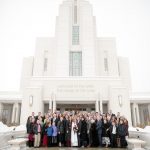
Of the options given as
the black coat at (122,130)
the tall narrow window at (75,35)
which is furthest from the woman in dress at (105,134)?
the tall narrow window at (75,35)

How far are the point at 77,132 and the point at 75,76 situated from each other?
1410 cm

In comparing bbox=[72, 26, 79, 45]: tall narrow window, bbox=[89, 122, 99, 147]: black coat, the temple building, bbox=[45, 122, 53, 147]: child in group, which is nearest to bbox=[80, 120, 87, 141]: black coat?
bbox=[89, 122, 99, 147]: black coat

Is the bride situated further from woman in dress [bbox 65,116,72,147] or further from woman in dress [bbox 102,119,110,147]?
woman in dress [bbox 102,119,110,147]

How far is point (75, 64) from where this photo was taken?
1271 inches

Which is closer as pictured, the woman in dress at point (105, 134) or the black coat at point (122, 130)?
the black coat at point (122, 130)

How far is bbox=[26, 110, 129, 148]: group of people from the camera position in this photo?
32.1ft

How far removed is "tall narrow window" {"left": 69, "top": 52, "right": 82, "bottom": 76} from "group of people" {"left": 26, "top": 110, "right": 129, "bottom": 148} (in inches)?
851

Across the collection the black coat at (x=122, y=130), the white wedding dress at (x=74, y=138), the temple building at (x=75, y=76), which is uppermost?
the temple building at (x=75, y=76)

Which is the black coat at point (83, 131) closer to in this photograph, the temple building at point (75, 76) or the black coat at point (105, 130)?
the black coat at point (105, 130)

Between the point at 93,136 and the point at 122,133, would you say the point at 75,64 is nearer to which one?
the point at 93,136

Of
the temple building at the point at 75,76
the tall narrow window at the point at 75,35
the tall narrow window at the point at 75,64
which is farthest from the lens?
the tall narrow window at the point at 75,35

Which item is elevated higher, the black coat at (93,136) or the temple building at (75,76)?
the temple building at (75,76)

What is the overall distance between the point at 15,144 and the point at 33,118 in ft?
6.43

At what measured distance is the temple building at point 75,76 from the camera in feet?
72.5
